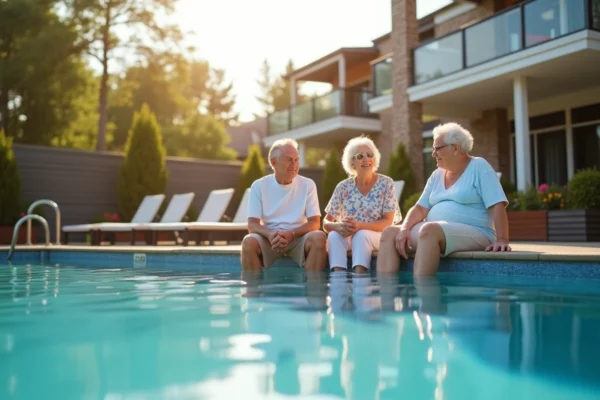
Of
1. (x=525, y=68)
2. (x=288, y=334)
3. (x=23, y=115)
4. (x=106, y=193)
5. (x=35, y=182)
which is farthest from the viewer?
(x=23, y=115)

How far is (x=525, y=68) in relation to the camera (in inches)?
456

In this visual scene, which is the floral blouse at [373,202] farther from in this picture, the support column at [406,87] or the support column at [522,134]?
the support column at [406,87]

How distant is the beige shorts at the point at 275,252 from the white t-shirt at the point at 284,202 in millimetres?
133

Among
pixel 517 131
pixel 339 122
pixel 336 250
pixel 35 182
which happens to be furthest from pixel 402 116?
pixel 336 250

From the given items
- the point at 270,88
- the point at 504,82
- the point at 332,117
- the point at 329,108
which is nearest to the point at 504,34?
the point at 504,82

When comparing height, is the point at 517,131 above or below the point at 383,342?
above

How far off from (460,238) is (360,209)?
956 mm

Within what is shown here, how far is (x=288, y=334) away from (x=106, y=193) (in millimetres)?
13245

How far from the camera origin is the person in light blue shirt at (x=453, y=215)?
14.1 ft

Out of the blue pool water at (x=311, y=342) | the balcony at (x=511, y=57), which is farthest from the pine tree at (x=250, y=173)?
the blue pool water at (x=311, y=342)

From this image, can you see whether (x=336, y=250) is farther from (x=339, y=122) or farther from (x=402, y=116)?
(x=339, y=122)

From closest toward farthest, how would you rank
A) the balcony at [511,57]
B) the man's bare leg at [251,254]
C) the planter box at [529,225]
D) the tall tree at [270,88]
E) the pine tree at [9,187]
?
the man's bare leg at [251,254]
the planter box at [529,225]
the balcony at [511,57]
the pine tree at [9,187]
the tall tree at [270,88]

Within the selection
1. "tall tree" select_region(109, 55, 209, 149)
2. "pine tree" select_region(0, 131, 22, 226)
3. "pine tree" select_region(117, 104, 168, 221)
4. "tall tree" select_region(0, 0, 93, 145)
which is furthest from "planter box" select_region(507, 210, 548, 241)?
"tall tree" select_region(0, 0, 93, 145)

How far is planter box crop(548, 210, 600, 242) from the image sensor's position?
880 centimetres
